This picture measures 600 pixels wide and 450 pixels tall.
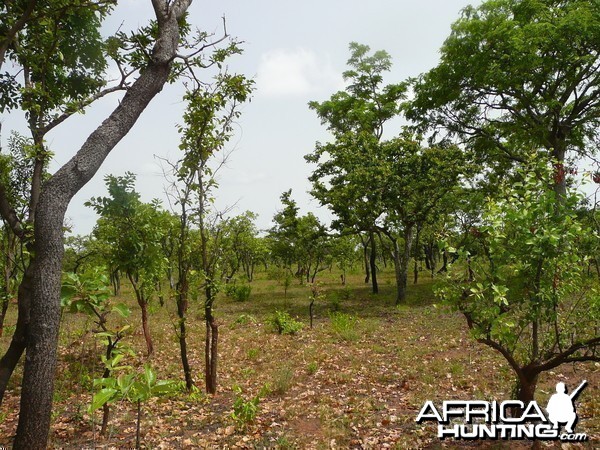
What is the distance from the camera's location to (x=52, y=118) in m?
7.38

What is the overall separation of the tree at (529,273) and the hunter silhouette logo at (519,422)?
39 centimetres

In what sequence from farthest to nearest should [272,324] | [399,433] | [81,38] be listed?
1. [272,324]
2. [81,38]
3. [399,433]

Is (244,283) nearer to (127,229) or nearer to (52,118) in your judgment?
(127,229)

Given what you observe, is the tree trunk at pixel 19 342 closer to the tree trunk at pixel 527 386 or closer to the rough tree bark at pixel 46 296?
the rough tree bark at pixel 46 296

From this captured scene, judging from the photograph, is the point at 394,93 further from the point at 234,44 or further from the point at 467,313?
the point at 467,313

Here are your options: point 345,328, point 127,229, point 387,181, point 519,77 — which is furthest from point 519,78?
point 127,229

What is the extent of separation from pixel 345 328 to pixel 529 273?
1094 centimetres

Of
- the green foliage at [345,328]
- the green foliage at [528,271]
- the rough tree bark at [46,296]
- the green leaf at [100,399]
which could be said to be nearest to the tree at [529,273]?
the green foliage at [528,271]

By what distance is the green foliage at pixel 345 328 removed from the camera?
1417 cm

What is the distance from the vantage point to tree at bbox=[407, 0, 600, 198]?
15.4m

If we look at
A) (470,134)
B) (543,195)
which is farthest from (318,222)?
(543,195)

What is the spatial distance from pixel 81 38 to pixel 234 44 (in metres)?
3.69

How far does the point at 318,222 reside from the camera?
1027 inches

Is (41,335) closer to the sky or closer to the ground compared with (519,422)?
closer to the sky
